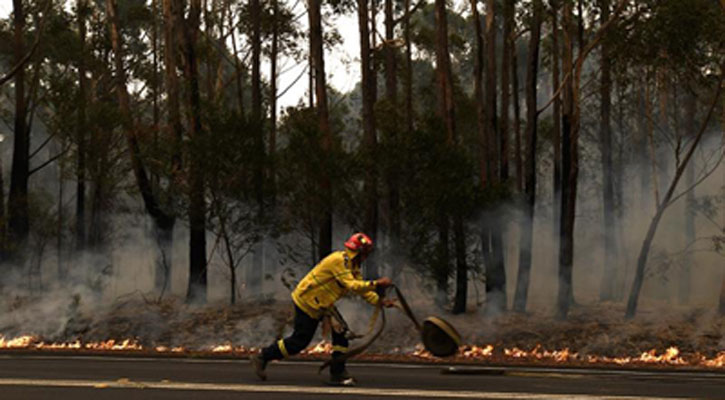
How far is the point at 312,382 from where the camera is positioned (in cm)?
1062

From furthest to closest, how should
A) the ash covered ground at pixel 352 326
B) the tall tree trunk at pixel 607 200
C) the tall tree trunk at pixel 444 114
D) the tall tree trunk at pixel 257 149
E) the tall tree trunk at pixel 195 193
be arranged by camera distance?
1. the tall tree trunk at pixel 607 200
2. the tall tree trunk at pixel 257 149
3. the tall tree trunk at pixel 195 193
4. the tall tree trunk at pixel 444 114
5. the ash covered ground at pixel 352 326

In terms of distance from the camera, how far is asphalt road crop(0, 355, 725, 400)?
370 inches

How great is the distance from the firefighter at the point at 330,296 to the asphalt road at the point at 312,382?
0.32 m

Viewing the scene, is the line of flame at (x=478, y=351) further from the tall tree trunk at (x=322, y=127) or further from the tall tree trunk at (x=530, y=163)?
the tall tree trunk at (x=530, y=163)

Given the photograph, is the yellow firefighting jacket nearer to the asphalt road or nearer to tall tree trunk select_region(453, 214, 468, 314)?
the asphalt road

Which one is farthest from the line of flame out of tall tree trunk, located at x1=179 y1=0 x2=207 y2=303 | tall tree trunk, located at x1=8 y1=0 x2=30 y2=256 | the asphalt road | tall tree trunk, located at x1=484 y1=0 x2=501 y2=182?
tall tree trunk, located at x1=8 y1=0 x2=30 y2=256

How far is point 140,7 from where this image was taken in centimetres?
3828

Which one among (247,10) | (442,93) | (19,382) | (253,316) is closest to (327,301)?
(19,382)

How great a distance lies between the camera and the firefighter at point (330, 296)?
1020 cm

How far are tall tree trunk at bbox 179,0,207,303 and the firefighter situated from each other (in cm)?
1198

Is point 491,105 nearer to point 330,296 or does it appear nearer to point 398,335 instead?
point 398,335

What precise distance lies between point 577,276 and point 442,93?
1952 centimetres

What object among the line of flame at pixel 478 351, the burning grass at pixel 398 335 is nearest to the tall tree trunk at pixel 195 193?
the burning grass at pixel 398 335

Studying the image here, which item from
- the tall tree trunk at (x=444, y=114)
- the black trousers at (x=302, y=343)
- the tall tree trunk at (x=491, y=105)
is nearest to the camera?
the black trousers at (x=302, y=343)
